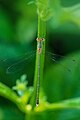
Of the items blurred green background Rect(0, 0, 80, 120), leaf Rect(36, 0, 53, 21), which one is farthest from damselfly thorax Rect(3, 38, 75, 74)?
leaf Rect(36, 0, 53, 21)

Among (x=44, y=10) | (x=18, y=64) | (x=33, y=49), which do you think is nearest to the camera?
(x=44, y=10)

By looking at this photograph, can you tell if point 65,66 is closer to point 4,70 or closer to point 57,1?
point 4,70

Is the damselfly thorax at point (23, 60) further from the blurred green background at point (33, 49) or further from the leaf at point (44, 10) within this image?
the leaf at point (44, 10)

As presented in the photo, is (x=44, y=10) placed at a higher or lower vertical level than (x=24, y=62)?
higher

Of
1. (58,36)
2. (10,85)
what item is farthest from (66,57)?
(10,85)

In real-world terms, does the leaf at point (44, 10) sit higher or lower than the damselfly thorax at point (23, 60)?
higher

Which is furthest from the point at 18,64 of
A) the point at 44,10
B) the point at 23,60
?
the point at 44,10

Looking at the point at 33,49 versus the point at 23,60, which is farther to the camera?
the point at 33,49

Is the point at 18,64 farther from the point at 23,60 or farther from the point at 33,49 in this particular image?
the point at 33,49

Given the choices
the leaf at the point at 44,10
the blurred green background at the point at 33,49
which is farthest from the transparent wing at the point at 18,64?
the leaf at the point at 44,10
